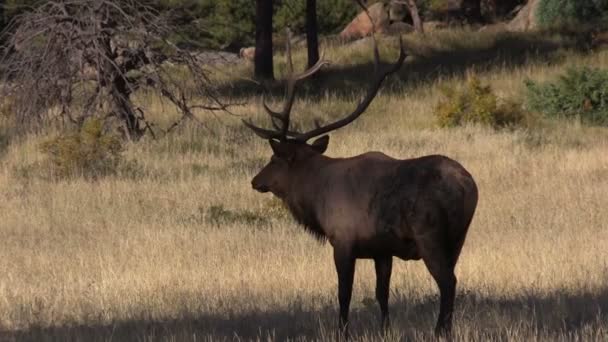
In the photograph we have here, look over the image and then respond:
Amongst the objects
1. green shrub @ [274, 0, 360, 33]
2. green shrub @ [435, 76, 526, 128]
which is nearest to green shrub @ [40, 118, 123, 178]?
green shrub @ [435, 76, 526, 128]

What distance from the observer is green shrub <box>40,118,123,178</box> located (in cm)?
1920

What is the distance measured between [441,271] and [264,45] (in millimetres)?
26577

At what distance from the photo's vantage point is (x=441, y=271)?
8078mm

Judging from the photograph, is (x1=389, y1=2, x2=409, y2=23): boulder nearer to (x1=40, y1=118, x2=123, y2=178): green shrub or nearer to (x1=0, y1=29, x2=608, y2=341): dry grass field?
(x1=0, y1=29, x2=608, y2=341): dry grass field

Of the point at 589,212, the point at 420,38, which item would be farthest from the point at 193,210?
the point at 420,38

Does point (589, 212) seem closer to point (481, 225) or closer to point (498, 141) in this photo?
point (481, 225)

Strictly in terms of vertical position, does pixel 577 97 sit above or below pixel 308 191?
below

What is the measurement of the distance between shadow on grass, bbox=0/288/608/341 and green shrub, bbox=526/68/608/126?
15931 millimetres

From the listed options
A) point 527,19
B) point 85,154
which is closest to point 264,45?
point 527,19

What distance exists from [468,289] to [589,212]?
4.92 m

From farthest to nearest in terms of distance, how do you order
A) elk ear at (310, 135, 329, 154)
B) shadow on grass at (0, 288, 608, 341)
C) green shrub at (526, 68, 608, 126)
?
green shrub at (526, 68, 608, 126)
elk ear at (310, 135, 329, 154)
shadow on grass at (0, 288, 608, 341)

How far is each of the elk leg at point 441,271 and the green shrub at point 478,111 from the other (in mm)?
15955

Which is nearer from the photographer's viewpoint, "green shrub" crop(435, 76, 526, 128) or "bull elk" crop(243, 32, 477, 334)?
"bull elk" crop(243, 32, 477, 334)

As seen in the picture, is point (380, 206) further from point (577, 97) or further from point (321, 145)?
point (577, 97)
